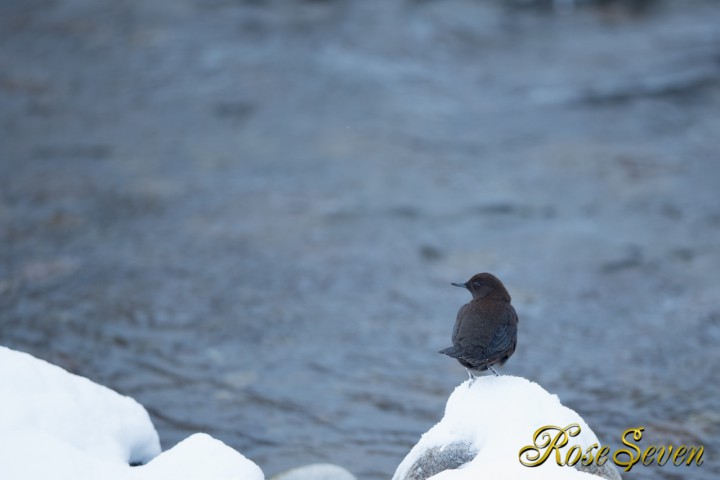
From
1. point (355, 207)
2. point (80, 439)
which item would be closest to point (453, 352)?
point (80, 439)

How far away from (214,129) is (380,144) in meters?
2.02

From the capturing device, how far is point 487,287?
16.8ft

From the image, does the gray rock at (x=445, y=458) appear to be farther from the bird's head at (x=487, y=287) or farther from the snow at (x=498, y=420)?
the bird's head at (x=487, y=287)

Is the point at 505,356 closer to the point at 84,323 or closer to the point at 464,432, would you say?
the point at 464,432

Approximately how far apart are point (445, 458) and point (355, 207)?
609cm

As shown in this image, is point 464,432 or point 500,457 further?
point 464,432

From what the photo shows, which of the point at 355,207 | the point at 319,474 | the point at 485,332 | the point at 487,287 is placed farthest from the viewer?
the point at 355,207

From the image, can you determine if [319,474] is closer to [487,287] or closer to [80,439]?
[487,287]

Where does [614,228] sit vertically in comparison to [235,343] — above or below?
above

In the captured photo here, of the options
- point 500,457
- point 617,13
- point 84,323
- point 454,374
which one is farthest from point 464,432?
point 617,13

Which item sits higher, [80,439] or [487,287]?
[487,287]

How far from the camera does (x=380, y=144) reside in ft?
37.9

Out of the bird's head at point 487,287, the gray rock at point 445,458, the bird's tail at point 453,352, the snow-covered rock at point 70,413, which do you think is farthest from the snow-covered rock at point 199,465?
the bird's head at point 487,287

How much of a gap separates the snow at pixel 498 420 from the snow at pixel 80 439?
0.87 m
